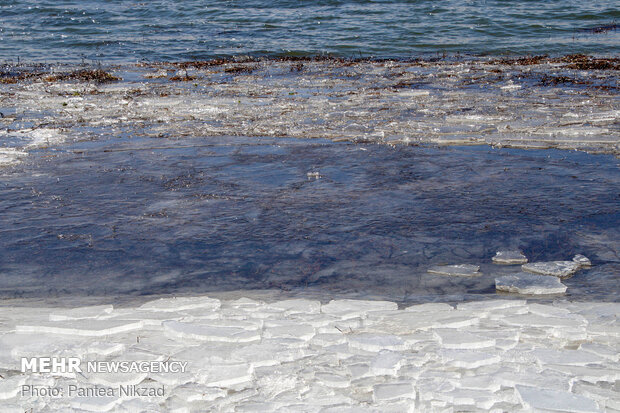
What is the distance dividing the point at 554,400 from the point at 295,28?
1747cm

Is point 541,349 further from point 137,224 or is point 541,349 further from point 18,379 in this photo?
point 137,224

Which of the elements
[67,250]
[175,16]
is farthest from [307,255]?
[175,16]

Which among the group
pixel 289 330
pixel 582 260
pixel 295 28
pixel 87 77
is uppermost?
pixel 295 28

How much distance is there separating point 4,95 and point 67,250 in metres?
7.24

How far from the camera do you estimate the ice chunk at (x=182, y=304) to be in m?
3.42

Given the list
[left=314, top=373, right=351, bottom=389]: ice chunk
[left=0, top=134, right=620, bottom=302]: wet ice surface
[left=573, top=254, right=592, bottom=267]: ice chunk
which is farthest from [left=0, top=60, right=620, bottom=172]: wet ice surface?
[left=314, top=373, right=351, bottom=389]: ice chunk

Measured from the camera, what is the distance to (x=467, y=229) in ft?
15.2

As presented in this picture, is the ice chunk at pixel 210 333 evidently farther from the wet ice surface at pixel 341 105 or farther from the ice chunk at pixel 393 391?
the wet ice surface at pixel 341 105

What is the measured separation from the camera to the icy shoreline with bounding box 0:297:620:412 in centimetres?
255

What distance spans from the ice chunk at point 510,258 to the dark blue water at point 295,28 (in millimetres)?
11452

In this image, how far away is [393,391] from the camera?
2.57m

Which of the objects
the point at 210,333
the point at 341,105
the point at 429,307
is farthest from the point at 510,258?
the point at 341,105

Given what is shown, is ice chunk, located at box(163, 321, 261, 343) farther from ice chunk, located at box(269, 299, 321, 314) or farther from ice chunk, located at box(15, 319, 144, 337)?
ice chunk, located at box(269, 299, 321, 314)

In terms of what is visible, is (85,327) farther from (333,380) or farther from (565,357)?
(565,357)
